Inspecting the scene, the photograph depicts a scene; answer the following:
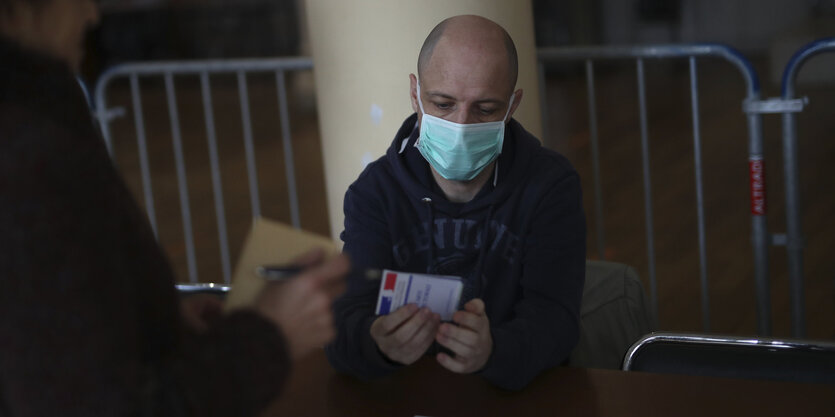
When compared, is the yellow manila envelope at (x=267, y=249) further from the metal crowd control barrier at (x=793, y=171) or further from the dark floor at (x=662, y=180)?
the dark floor at (x=662, y=180)

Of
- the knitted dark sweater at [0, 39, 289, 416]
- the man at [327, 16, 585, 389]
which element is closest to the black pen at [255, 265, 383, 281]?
the knitted dark sweater at [0, 39, 289, 416]

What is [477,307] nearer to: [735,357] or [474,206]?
[474,206]

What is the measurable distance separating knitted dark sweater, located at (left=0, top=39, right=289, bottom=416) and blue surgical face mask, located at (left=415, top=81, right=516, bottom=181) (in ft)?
2.81

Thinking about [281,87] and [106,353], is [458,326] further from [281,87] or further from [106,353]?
[281,87]

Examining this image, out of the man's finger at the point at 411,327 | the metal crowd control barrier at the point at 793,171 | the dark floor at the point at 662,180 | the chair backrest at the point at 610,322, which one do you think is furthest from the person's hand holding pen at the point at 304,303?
the dark floor at the point at 662,180

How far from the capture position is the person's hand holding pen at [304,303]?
3.41 feet

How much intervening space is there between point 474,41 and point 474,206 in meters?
0.31

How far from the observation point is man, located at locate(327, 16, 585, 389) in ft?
5.51

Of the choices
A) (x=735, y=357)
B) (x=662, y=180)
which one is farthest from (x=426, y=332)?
(x=662, y=180)

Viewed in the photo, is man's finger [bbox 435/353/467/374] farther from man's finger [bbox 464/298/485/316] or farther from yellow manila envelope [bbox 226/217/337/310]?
yellow manila envelope [bbox 226/217/337/310]

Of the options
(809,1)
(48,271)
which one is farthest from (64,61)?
(809,1)

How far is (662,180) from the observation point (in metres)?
5.67

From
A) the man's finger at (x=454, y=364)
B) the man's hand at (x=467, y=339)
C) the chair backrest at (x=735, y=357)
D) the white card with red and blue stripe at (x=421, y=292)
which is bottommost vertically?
the chair backrest at (x=735, y=357)

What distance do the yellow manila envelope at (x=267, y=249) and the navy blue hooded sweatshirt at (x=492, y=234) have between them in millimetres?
496
